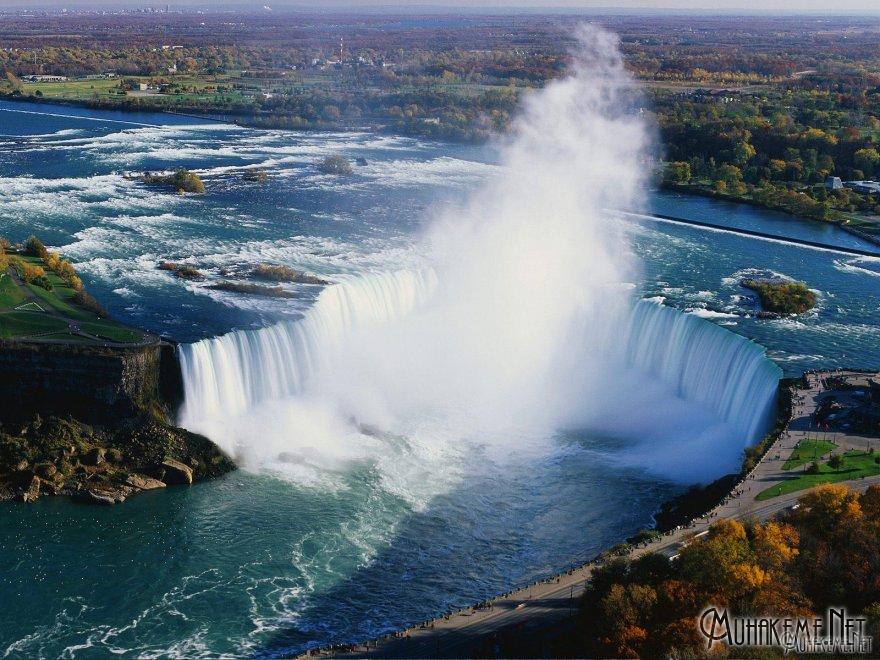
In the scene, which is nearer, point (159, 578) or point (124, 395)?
point (159, 578)

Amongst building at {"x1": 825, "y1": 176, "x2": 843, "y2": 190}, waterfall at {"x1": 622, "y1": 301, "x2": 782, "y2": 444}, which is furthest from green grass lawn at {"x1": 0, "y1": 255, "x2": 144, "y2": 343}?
building at {"x1": 825, "y1": 176, "x2": 843, "y2": 190}

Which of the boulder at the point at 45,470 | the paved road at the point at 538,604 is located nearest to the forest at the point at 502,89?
the paved road at the point at 538,604

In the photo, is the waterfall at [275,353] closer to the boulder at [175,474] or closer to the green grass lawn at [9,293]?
the boulder at [175,474]

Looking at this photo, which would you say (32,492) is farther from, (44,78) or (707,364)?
(44,78)

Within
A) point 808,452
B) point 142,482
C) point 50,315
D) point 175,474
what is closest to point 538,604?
point 808,452

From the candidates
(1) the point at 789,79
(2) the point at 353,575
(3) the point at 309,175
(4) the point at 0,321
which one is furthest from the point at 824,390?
(1) the point at 789,79

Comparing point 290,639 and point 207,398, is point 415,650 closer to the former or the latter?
point 290,639
